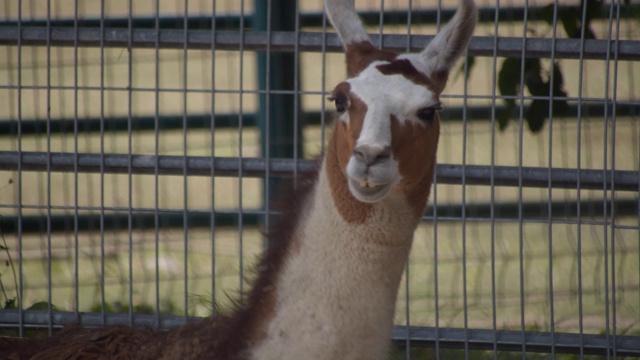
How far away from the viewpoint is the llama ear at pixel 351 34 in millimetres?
3547

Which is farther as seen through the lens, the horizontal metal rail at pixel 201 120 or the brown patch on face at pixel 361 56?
the horizontal metal rail at pixel 201 120

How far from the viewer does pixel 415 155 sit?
3.28 meters

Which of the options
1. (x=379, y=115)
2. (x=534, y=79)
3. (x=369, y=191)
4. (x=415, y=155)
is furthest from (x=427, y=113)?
(x=534, y=79)

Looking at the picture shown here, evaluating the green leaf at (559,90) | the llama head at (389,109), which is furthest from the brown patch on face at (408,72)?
the green leaf at (559,90)

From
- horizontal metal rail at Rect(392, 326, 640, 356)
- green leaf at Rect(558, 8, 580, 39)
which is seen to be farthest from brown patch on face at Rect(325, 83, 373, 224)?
green leaf at Rect(558, 8, 580, 39)

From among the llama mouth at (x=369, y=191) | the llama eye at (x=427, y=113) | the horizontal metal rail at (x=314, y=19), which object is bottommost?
the llama mouth at (x=369, y=191)

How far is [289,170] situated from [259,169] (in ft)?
0.50

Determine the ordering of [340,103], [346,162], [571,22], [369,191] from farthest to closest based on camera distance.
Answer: [571,22] → [340,103] → [346,162] → [369,191]

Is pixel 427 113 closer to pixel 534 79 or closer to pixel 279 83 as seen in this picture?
pixel 534 79

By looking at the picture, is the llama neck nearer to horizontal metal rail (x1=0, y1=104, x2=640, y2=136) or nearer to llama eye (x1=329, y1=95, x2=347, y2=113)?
llama eye (x1=329, y1=95, x2=347, y2=113)

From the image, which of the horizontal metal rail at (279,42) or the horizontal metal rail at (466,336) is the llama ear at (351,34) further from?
the horizontal metal rail at (466,336)

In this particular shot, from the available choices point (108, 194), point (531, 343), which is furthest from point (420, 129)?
point (108, 194)

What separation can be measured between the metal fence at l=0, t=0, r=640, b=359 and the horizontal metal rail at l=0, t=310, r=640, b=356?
10 millimetres

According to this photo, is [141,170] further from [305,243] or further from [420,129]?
[420,129]
